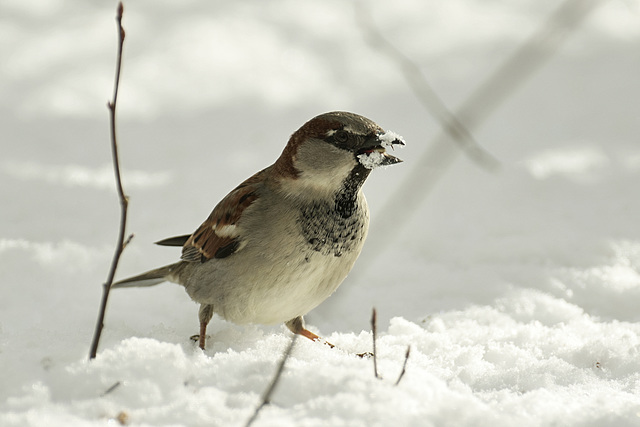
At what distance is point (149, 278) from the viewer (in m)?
4.02

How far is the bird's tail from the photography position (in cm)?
395

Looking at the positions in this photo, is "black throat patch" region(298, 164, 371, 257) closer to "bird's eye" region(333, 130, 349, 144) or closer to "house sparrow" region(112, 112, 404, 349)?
"house sparrow" region(112, 112, 404, 349)

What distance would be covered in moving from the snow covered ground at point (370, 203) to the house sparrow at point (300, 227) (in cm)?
20

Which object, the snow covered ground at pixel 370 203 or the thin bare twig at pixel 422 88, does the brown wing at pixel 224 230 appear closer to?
the snow covered ground at pixel 370 203

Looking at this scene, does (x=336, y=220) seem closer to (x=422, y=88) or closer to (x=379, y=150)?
(x=379, y=150)

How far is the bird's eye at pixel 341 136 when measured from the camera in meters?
3.22

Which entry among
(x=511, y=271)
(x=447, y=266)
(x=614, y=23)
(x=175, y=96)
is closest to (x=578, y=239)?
(x=511, y=271)

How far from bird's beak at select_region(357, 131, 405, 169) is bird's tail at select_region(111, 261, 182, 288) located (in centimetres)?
138

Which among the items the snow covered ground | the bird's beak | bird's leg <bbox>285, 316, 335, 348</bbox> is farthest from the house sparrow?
bird's leg <bbox>285, 316, 335, 348</bbox>

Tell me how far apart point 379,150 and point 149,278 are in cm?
165

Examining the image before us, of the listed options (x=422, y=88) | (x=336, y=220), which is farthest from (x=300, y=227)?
(x=422, y=88)

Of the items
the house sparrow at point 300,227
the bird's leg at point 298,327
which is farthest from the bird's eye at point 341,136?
the bird's leg at point 298,327

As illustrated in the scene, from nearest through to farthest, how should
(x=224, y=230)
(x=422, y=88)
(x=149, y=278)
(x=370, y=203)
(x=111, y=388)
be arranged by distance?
Answer: (x=111, y=388) → (x=224, y=230) → (x=149, y=278) → (x=370, y=203) → (x=422, y=88)

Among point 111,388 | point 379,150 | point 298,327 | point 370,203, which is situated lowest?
point 111,388
